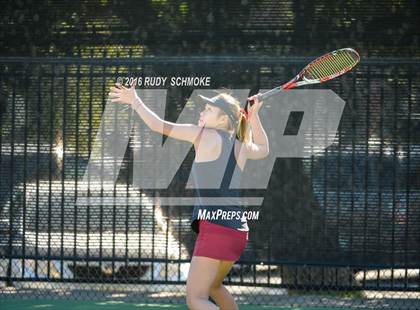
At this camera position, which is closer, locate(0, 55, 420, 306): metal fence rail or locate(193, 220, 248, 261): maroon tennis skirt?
locate(193, 220, 248, 261): maroon tennis skirt

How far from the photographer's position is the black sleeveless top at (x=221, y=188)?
17.8 feet

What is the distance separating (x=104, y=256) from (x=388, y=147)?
9.50 feet

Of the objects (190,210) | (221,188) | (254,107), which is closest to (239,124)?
(254,107)

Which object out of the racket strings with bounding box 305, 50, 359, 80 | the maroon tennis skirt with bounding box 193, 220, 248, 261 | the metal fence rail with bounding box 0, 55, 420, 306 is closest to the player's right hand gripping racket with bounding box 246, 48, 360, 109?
the racket strings with bounding box 305, 50, 359, 80

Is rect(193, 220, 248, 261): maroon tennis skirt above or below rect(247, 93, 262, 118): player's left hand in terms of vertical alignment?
below

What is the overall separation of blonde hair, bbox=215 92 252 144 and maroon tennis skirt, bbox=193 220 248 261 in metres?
0.75

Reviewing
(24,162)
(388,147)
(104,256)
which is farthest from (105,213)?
(388,147)

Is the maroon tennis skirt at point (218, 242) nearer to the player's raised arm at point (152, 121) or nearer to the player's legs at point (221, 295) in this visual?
the player's legs at point (221, 295)

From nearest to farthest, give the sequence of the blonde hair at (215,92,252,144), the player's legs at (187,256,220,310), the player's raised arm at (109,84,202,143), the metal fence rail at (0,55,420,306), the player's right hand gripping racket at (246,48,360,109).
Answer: the player's legs at (187,256,220,310)
the player's raised arm at (109,84,202,143)
the blonde hair at (215,92,252,144)
the player's right hand gripping racket at (246,48,360,109)
the metal fence rail at (0,55,420,306)

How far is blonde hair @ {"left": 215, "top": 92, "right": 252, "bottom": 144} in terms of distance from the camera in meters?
5.75

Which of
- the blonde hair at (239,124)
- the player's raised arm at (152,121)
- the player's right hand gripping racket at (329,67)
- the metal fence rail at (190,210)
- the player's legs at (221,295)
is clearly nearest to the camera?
the player's raised arm at (152,121)

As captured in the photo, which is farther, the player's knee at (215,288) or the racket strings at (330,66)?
the racket strings at (330,66)

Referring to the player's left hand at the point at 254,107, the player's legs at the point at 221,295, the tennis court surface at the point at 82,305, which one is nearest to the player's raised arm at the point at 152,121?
the player's left hand at the point at 254,107

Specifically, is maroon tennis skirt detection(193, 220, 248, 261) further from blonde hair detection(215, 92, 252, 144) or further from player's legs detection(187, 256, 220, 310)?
blonde hair detection(215, 92, 252, 144)
